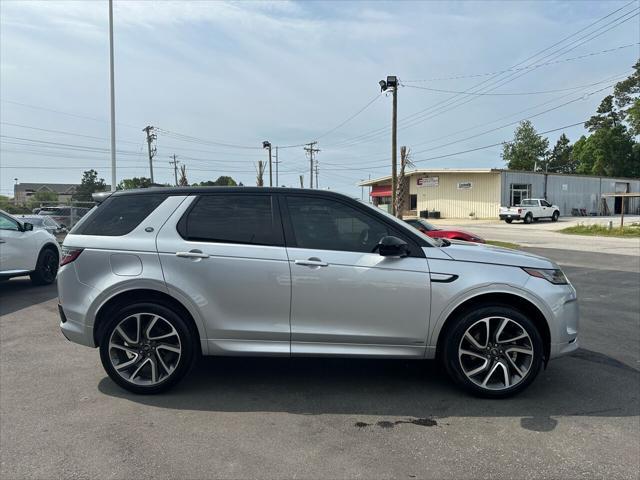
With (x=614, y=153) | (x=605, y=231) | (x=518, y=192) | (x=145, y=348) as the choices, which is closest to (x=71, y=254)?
(x=145, y=348)

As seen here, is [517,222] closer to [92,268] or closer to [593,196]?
[593,196]

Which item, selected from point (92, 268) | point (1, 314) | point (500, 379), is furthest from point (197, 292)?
point (1, 314)

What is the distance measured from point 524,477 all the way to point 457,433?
1.94ft

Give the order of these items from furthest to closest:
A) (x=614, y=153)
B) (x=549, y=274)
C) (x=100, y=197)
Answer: (x=614, y=153), (x=100, y=197), (x=549, y=274)

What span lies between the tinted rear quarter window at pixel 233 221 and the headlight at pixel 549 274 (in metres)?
2.12

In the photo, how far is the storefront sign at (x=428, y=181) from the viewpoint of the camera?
47.0 meters

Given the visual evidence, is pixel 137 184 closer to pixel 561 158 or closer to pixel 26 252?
pixel 26 252

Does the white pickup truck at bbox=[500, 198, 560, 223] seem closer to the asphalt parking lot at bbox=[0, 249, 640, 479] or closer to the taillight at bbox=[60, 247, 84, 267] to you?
the asphalt parking lot at bbox=[0, 249, 640, 479]

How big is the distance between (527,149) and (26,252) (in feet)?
309

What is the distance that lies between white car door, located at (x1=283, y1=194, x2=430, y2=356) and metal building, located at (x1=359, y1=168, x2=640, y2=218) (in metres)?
40.3

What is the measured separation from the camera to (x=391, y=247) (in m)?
3.74

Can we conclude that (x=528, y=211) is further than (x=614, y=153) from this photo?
No

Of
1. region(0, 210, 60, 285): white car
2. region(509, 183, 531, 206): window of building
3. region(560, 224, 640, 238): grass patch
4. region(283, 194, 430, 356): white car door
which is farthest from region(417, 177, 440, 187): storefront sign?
region(283, 194, 430, 356): white car door

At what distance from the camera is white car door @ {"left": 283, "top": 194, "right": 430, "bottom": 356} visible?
376cm
